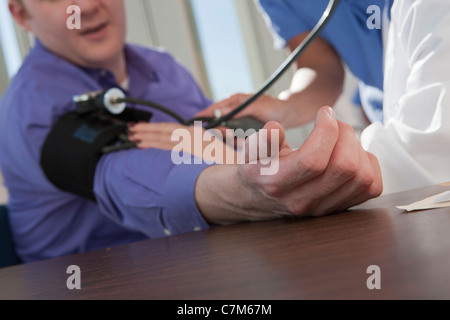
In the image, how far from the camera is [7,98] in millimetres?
1075

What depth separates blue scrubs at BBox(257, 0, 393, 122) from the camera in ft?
3.36

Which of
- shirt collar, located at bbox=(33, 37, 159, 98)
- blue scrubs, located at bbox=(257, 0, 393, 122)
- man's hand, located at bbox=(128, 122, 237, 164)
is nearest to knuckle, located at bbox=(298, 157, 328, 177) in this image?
man's hand, located at bbox=(128, 122, 237, 164)

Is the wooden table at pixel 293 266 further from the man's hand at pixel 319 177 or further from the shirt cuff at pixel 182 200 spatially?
the shirt cuff at pixel 182 200

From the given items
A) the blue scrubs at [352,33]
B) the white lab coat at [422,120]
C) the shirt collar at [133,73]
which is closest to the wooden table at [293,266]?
the white lab coat at [422,120]

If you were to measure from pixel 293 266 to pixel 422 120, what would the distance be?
41 centimetres

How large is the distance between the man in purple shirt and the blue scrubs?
0.28 m

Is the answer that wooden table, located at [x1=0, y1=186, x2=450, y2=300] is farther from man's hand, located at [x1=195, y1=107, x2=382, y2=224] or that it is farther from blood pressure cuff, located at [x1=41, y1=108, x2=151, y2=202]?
blood pressure cuff, located at [x1=41, y1=108, x2=151, y2=202]

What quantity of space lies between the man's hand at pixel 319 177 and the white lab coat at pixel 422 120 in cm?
11

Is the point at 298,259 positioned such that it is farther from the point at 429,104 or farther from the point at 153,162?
the point at 153,162

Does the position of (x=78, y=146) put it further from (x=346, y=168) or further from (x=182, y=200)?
(x=346, y=168)

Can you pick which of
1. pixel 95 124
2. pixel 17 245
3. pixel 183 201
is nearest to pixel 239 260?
pixel 183 201

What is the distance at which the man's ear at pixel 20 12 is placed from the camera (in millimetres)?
1157

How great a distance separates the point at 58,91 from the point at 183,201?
1.45 feet

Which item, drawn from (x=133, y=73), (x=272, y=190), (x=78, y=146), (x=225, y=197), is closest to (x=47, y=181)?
(x=78, y=146)
